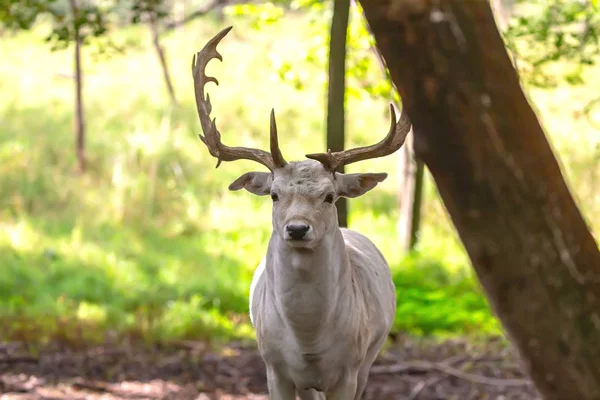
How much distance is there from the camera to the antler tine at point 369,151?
484 cm

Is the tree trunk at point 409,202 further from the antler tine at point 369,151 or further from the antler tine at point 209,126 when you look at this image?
the antler tine at point 209,126

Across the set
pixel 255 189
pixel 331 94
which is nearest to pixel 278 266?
pixel 255 189

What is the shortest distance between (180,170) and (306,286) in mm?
9421

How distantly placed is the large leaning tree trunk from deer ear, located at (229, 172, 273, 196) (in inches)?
103

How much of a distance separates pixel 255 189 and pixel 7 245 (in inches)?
274

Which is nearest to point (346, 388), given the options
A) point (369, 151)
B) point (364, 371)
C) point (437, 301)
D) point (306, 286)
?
point (364, 371)

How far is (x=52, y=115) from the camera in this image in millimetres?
15859

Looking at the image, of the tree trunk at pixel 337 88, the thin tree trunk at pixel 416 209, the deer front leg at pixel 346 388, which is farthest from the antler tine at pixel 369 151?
the thin tree trunk at pixel 416 209

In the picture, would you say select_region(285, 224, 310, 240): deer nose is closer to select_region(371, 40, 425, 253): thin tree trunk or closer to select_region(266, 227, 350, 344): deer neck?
select_region(266, 227, 350, 344): deer neck

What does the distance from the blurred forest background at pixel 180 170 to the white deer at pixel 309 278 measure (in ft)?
7.63

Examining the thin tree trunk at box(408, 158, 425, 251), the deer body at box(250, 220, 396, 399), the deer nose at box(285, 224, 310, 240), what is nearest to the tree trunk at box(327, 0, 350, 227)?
the deer body at box(250, 220, 396, 399)

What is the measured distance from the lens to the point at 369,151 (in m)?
5.07

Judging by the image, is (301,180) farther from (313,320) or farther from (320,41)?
(320,41)

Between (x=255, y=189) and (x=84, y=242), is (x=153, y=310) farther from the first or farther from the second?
(x=255, y=189)
